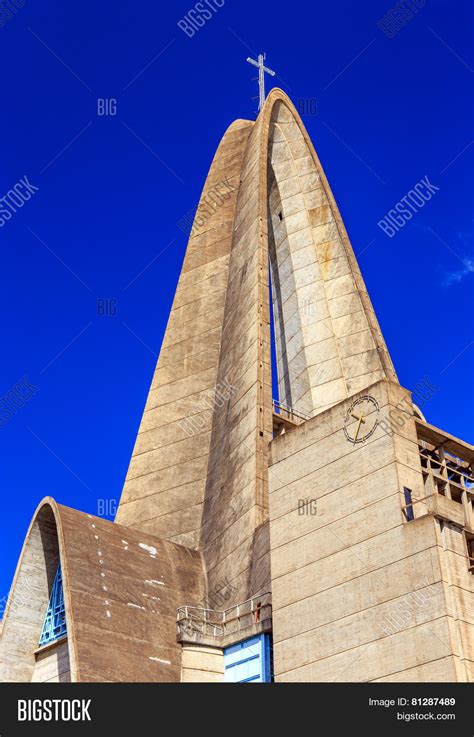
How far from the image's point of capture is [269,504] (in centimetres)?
2395

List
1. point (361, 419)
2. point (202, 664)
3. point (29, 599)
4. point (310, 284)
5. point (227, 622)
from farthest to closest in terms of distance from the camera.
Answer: point (310, 284) < point (29, 599) < point (227, 622) < point (202, 664) < point (361, 419)

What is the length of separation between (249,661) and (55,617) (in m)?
6.60

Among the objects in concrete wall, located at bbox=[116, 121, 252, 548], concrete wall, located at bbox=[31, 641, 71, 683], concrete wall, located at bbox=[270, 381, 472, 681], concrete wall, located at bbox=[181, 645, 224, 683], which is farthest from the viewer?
concrete wall, located at bbox=[116, 121, 252, 548]

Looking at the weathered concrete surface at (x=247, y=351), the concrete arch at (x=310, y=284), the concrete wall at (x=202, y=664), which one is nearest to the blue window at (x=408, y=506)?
the weathered concrete surface at (x=247, y=351)

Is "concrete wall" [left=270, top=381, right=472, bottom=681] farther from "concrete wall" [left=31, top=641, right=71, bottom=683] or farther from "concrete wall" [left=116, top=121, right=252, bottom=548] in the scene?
"concrete wall" [left=116, top=121, right=252, bottom=548]

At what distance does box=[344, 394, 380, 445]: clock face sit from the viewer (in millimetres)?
21234

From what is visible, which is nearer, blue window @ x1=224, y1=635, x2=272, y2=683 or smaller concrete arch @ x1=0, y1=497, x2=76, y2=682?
blue window @ x1=224, y1=635, x2=272, y2=683

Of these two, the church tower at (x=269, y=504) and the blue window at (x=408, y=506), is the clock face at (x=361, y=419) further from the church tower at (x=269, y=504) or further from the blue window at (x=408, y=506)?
the blue window at (x=408, y=506)

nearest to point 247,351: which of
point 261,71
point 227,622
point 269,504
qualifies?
point 269,504

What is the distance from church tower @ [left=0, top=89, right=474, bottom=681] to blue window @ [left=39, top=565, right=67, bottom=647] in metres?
0.13

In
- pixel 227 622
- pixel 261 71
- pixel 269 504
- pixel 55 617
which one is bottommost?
pixel 227 622

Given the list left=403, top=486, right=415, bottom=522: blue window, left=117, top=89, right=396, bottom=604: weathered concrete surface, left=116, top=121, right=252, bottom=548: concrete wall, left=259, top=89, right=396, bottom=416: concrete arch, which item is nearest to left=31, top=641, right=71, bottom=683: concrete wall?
left=117, top=89, right=396, bottom=604: weathered concrete surface

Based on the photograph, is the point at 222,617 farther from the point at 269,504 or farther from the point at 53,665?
the point at 53,665
